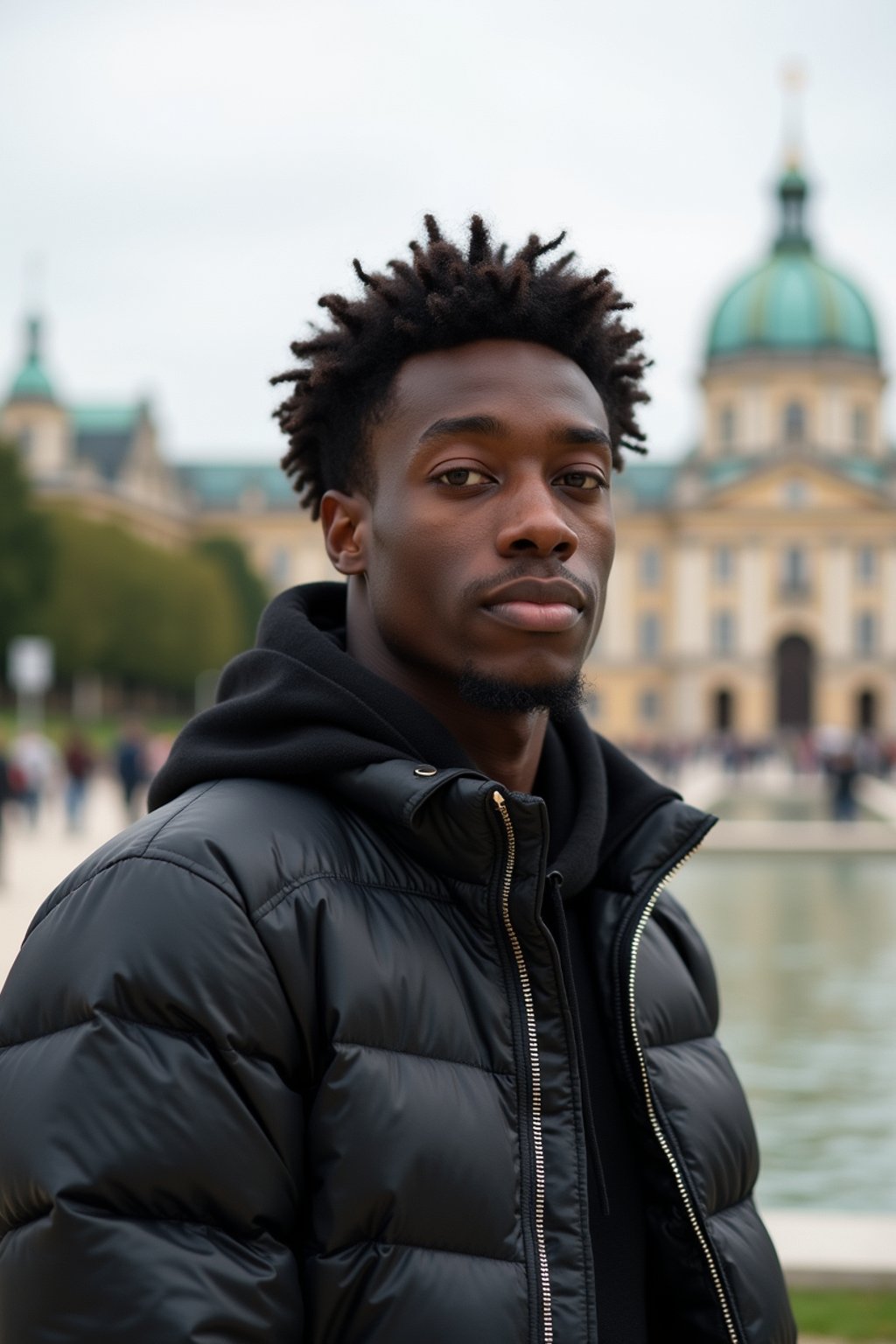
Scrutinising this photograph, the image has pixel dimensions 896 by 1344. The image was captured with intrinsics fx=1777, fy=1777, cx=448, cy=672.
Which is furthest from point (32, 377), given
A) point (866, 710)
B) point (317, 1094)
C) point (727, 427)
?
point (317, 1094)

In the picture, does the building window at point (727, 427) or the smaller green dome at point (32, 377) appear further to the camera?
the building window at point (727, 427)

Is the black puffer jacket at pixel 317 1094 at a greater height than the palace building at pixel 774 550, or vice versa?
the palace building at pixel 774 550

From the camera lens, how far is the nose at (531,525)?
1.77 m

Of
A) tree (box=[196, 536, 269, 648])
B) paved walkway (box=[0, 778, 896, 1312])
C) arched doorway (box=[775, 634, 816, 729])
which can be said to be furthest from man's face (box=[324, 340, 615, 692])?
→ arched doorway (box=[775, 634, 816, 729])

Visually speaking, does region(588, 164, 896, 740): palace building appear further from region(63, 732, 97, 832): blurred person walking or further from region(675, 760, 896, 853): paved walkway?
region(63, 732, 97, 832): blurred person walking

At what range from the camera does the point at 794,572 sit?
241ft

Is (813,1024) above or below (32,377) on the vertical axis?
below

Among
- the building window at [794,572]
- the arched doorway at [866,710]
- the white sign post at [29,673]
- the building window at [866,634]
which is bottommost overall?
the white sign post at [29,673]

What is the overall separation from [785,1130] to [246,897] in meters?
5.64

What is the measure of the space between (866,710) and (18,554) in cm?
3810

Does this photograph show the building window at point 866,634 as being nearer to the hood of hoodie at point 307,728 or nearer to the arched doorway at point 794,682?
the arched doorway at point 794,682

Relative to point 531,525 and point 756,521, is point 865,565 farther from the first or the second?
point 531,525

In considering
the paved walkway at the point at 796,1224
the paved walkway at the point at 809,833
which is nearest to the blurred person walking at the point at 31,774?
the paved walkway at the point at 796,1224

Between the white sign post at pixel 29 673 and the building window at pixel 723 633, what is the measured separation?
99.8 ft
